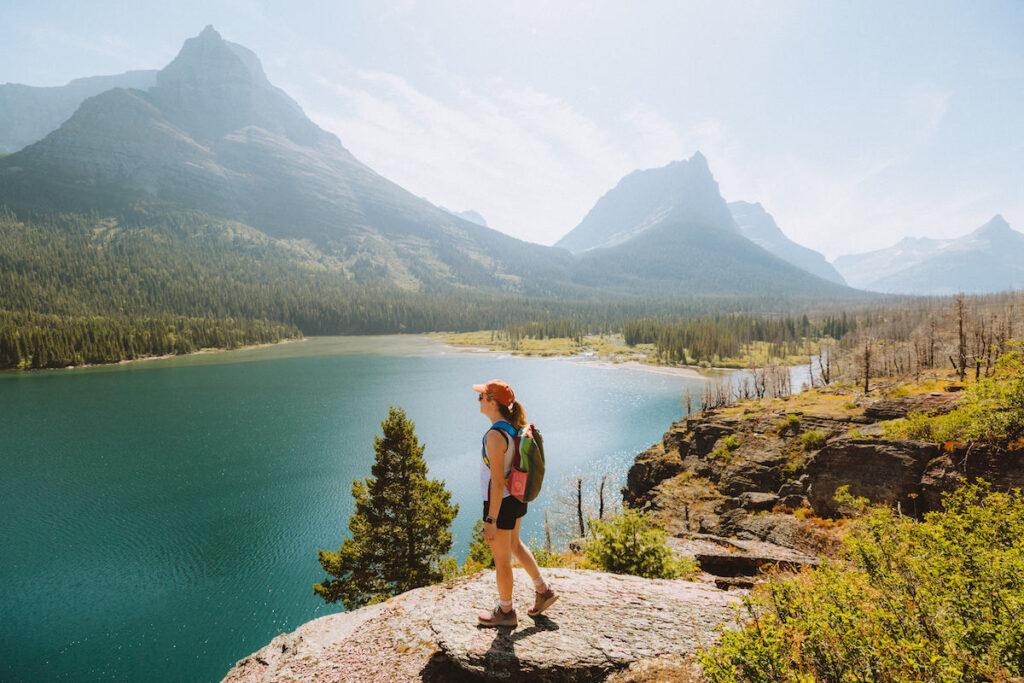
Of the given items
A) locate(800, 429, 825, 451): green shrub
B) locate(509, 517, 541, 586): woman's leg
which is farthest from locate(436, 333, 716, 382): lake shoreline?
locate(509, 517, 541, 586): woman's leg

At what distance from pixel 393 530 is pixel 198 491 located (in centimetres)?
2907

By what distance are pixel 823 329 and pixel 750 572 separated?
209m

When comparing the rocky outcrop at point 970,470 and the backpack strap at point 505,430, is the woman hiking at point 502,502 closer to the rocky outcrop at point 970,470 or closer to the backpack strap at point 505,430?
the backpack strap at point 505,430

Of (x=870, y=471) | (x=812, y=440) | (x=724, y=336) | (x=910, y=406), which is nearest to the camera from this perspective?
(x=870, y=471)

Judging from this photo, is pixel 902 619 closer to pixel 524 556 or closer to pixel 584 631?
pixel 584 631

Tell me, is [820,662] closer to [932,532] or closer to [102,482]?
[932,532]

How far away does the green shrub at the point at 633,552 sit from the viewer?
35.9 ft

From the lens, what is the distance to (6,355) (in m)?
106

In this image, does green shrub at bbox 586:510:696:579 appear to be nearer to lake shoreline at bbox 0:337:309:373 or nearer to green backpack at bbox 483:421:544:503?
green backpack at bbox 483:421:544:503

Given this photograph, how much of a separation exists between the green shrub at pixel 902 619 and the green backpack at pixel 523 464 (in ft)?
10.1

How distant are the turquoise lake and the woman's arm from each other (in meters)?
23.5

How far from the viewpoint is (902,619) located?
5215 millimetres

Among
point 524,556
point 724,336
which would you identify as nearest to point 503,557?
point 524,556

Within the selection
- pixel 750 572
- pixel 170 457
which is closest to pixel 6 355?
pixel 170 457
